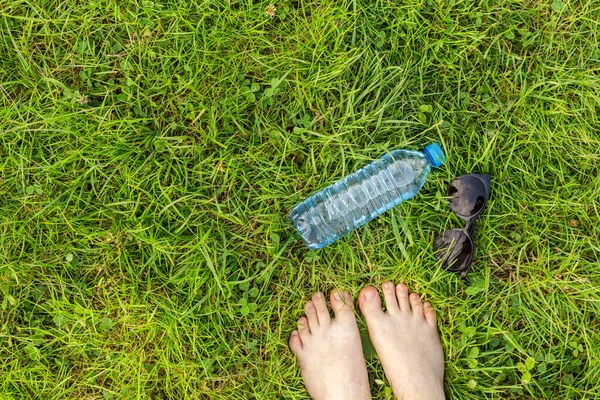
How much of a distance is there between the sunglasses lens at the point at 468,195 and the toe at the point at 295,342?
1013 mm

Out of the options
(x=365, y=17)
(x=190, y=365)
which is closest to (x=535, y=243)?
(x=365, y=17)

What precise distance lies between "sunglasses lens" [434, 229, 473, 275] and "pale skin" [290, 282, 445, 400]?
25cm

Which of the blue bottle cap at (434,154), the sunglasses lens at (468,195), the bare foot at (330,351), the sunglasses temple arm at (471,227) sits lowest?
the bare foot at (330,351)

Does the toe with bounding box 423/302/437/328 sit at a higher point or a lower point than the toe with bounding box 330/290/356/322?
lower

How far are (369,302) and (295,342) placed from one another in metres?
0.42

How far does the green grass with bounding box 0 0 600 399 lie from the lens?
1888 mm

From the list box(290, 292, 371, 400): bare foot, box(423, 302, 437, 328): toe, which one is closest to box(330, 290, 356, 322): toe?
box(290, 292, 371, 400): bare foot

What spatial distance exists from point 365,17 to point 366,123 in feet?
1.69

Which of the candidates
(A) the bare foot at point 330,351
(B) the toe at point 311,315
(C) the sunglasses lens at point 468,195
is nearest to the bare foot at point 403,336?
(A) the bare foot at point 330,351

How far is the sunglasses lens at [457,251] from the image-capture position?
1.90 meters

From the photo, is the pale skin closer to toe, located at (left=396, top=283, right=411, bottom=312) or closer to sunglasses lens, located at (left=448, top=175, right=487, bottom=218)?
toe, located at (left=396, top=283, right=411, bottom=312)

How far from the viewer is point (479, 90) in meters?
1.94

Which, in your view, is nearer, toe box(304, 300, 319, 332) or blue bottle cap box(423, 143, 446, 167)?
blue bottle cap box(423, 143, 446, 167)

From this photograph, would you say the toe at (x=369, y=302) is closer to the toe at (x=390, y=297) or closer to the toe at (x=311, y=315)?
the toe at (x=390, y=297)
